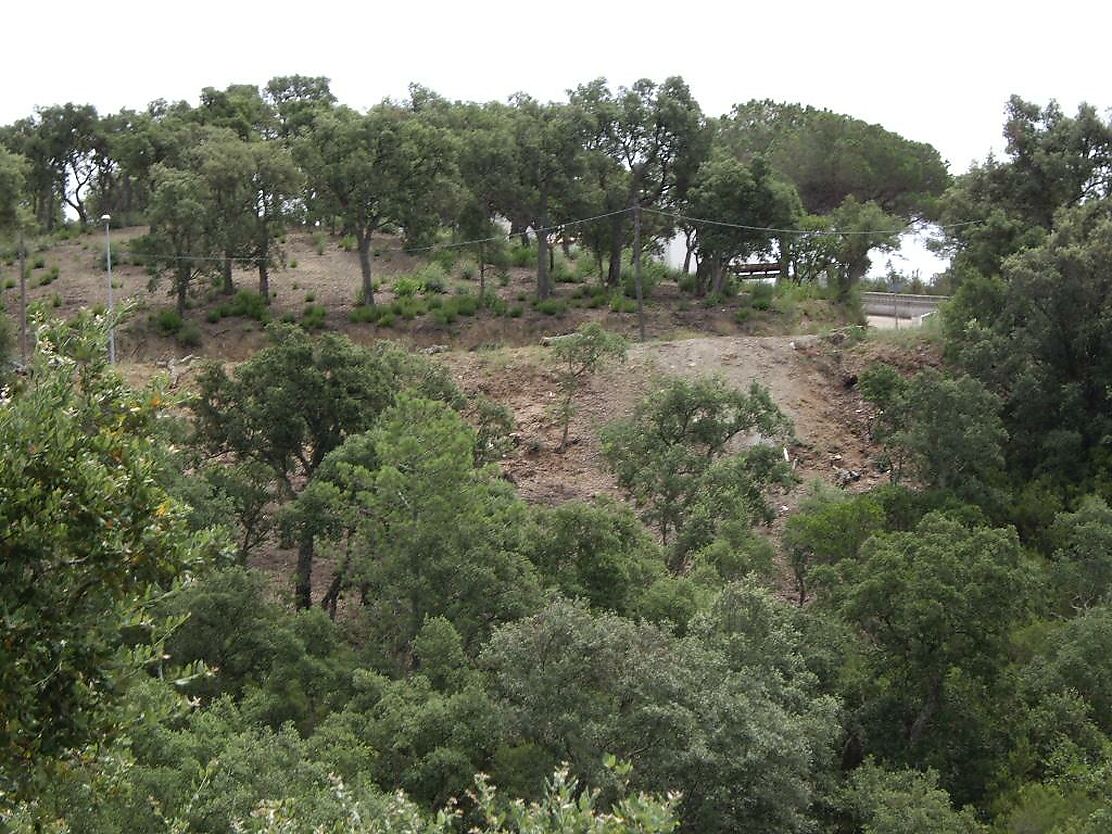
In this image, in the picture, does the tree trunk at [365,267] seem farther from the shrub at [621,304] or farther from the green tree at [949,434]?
the green tree at [949,434]

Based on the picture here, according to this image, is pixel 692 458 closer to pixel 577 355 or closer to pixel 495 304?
pixel 577 355

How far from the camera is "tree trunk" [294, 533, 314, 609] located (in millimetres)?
27781

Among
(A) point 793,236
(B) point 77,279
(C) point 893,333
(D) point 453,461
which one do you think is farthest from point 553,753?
(B) point 77,279

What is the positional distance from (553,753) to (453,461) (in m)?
6.94

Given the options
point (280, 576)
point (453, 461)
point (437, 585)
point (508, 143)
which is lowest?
point (280, 576)

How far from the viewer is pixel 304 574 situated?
2889 centimetres

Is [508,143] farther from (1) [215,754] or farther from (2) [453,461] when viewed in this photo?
(1) [215,754]

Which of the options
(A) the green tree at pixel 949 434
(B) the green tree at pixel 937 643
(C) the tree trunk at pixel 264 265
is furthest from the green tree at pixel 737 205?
(B) the green tree at pixel 937 643

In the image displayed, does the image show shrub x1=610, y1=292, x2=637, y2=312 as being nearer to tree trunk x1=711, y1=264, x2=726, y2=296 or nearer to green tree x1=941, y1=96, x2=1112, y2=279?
tree trunk x1=711, y1=264, x2=726, y2=296

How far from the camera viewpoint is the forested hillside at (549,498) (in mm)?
10375

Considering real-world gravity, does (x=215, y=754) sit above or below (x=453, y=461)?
below

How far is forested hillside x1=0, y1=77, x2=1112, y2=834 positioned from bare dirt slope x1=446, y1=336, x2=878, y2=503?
15 centimetres

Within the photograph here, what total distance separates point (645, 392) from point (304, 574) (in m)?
13.3

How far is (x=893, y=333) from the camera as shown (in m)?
43.7
